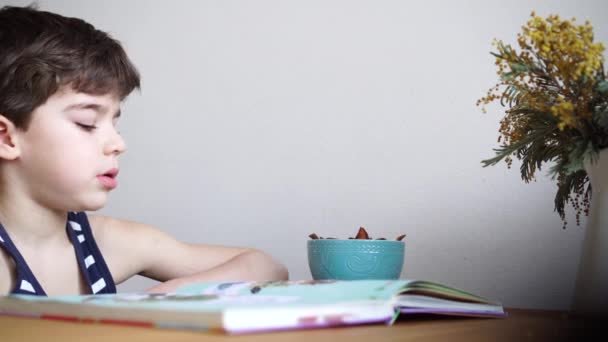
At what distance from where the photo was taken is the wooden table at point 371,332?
445mm

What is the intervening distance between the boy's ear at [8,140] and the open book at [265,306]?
0.41 m

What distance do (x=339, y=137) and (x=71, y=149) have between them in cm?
64

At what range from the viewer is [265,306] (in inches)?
18.6

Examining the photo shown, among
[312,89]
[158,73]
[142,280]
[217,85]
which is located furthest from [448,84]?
[142,280]

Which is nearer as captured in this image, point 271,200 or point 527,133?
point 527,133

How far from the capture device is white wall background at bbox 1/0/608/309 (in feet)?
4.14

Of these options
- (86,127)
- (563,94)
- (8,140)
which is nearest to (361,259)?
(563,94)

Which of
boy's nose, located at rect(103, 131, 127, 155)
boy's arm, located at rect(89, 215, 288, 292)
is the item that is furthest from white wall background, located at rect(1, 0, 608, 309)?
boy's nose, located at rect(103, 131, 127, 155)

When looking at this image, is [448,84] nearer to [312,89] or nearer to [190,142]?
[312,89]

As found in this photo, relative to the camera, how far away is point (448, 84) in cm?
133

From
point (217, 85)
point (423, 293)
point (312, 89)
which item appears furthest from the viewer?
point (217, 85)

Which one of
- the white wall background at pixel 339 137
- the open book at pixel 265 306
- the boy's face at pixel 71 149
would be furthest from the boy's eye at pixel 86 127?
the white wall background at pixel 339 137

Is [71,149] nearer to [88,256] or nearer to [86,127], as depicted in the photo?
[86,127]

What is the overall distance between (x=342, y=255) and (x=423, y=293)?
31cm
